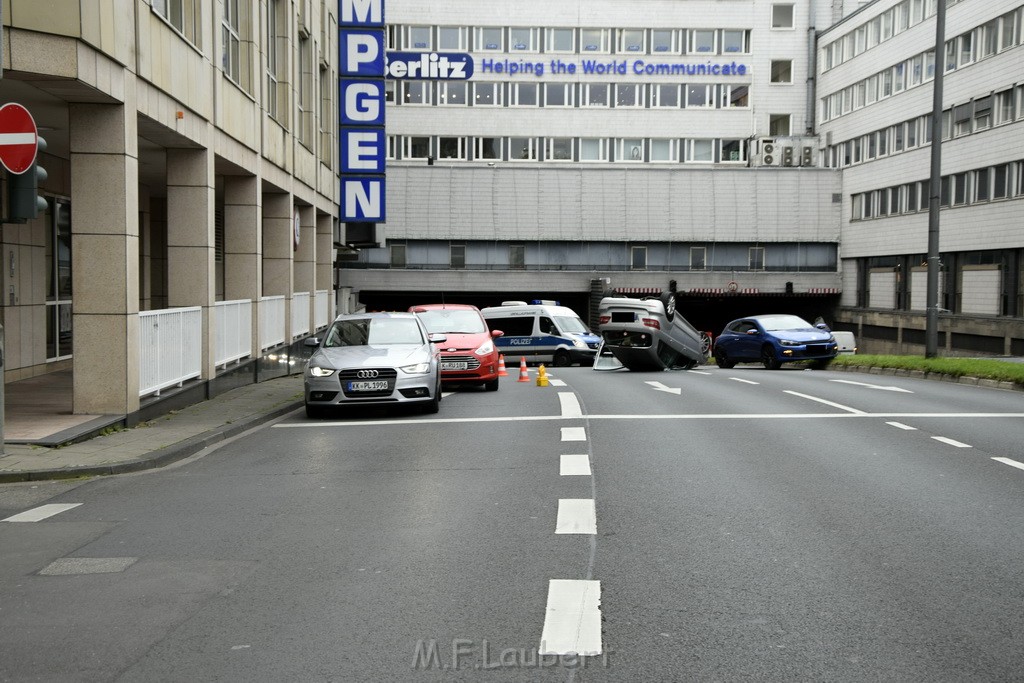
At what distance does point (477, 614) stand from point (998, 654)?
2298 millimetres

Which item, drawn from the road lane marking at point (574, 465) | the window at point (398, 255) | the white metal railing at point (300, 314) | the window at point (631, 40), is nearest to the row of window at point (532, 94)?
the window at point (631, 40)

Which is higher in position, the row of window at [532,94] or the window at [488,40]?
the window at [488,40]

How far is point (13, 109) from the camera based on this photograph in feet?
32.1

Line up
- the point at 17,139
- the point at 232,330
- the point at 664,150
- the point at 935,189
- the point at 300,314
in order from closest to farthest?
the point at 17,139
the point at 232,330
the point at 935,189
the point at 300,314
the point at 664,150

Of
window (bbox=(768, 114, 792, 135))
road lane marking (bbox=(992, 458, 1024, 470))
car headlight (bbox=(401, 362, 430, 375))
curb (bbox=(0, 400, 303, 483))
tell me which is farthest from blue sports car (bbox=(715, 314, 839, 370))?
window (bbox=(768, 114, 792, 135))

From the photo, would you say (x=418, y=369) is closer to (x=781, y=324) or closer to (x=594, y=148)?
(x=781, y=324)

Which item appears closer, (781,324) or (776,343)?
(776,343)

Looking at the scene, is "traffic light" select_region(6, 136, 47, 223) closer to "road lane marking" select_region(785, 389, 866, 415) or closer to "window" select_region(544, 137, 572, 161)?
"road lane marking" select_region(785, 389, 866, 415)

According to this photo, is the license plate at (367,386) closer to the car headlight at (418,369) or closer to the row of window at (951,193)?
the car headlight at (418,369)

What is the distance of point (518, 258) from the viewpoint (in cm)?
6203

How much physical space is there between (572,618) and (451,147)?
2348 inches

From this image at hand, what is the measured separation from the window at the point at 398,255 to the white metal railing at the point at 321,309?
25514 mm

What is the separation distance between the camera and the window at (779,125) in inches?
2584

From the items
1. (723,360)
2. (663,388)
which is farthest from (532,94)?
(663,388)
